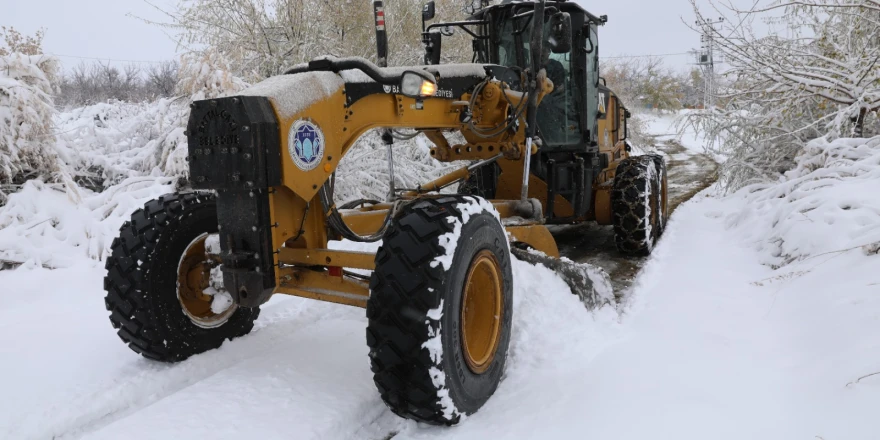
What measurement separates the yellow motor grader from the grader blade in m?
0.01

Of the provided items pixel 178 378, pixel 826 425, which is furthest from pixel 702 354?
pixel 178 378

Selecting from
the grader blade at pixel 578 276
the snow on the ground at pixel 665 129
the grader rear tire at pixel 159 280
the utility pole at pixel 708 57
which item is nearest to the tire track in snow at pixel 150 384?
the grader rear tire at pixel 159 280

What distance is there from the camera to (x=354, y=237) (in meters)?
3.48

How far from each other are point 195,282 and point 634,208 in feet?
14.2

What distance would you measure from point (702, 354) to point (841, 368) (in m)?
0.69

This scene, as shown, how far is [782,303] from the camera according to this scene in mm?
4387

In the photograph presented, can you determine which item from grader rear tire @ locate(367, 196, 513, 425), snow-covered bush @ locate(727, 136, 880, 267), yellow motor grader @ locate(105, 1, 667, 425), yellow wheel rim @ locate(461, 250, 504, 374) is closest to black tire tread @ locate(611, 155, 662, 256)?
snow-covered bush @ locate(727, 136, 880, 267)

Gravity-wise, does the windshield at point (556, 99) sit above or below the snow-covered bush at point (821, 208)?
above

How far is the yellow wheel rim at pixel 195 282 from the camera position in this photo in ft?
11.9

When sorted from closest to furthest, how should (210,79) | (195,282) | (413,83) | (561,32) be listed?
(413,83), (195,282), (561,32), (210,79)

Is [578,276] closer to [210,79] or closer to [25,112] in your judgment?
[210,79]

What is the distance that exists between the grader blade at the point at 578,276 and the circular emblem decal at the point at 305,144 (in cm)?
168

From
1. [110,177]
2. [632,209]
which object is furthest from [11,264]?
[632,209]

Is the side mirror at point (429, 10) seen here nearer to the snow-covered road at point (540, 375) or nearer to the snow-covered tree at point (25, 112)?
the snow-covered road at point (540, 375)
